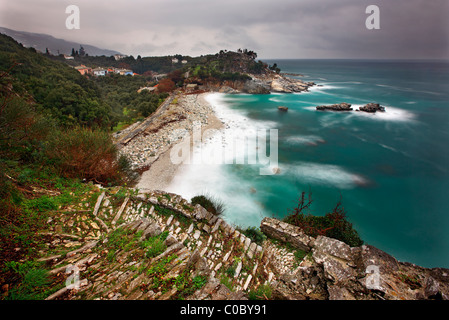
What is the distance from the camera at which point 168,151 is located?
16812 mm

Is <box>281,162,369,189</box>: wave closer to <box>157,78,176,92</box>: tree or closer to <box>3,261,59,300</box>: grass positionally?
<box>3,261,59,300</box>: grass

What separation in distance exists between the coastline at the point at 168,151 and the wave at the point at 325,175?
9870 mm

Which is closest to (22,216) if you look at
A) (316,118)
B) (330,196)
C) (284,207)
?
(284,207)

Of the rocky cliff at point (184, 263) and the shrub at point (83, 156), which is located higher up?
the shrub at point (83, 156)

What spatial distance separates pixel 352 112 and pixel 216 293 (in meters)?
40.8

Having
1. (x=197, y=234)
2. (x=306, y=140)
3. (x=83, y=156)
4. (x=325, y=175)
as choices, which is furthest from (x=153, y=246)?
(x=306, y=140)

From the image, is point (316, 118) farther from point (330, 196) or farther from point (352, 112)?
point (330, 196)

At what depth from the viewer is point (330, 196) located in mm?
13688

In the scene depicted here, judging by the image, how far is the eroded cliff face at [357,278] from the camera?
3.44 m

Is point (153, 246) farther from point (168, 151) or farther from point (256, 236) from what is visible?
point (168, 151)

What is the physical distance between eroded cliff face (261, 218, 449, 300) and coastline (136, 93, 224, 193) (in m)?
5.70

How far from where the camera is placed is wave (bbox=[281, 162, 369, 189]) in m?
15.1

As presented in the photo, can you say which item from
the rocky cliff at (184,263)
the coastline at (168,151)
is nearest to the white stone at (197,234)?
the rocky cliff at (184,263)

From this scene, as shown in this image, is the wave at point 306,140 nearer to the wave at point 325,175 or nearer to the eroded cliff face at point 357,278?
the wave at point 325,175
